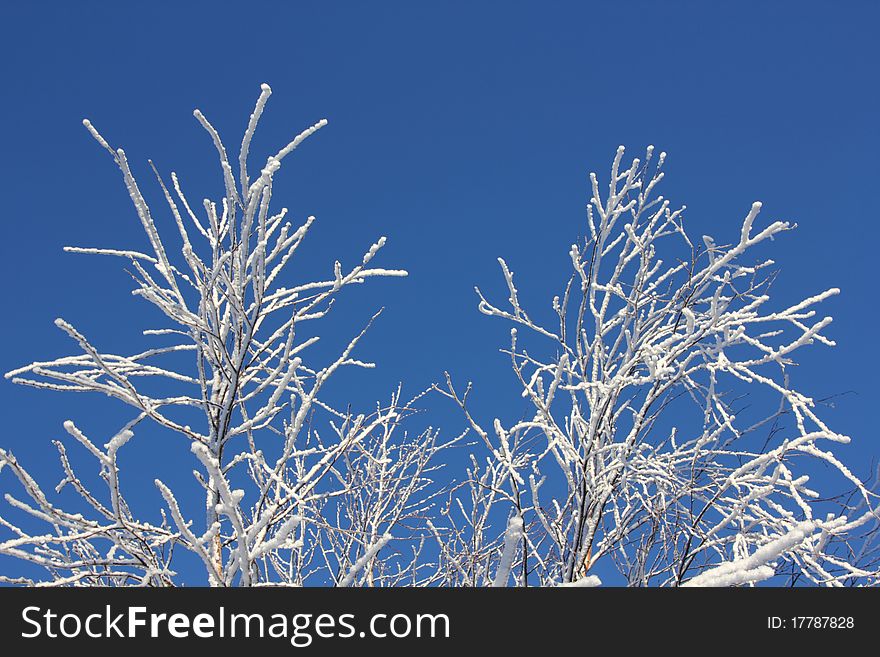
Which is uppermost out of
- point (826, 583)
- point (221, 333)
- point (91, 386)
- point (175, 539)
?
point (221, 333)

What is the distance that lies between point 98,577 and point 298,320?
1512 mm

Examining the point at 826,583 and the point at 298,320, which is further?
the point at 298,320

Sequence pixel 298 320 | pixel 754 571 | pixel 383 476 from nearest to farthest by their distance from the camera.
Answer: pixel 754 571
pixel 298 320
pixel 383 476

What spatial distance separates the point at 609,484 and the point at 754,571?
1.75 metres

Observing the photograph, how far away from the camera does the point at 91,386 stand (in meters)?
3.08

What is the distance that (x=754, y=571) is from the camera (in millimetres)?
1984
